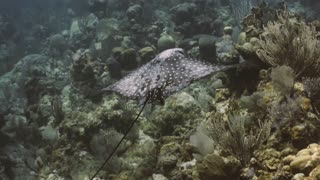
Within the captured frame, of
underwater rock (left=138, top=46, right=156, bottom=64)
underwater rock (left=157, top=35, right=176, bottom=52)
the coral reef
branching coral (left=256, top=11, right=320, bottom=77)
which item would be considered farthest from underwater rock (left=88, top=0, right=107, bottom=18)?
branching coral (left=256, top=11, right=320, bottom=77)

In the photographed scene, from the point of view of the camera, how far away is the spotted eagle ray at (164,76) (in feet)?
17.7

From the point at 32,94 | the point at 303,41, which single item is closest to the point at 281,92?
the point at 303,41

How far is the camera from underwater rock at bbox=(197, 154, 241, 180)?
14.5 feet

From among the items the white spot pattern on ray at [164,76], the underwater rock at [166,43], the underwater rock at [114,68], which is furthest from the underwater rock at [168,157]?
the underwater rock at [166,43]

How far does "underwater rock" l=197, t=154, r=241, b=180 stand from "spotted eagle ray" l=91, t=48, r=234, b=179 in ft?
4.11

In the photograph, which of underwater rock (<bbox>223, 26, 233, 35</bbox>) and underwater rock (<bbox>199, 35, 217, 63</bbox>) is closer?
Answer: underwater rock (<bbox>199, 35, 217, 63</bbox>)

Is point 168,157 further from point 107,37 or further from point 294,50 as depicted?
point 107,37

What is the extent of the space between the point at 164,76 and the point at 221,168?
187 centimetres

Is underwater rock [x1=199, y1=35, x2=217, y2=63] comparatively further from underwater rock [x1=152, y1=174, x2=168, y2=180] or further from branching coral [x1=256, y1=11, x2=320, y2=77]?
underwater rock [x1=152, y1=174, x2=168, y2=180]

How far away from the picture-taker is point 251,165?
4.26 metres

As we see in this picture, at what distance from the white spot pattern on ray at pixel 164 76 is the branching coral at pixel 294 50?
3.95 ft

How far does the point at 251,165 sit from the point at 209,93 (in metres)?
4.45

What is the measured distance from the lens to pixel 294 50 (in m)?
5.73

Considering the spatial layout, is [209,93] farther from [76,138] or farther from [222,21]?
[222,21]
